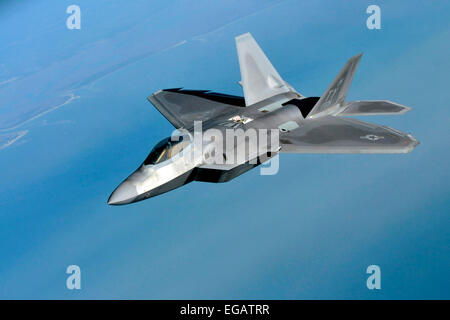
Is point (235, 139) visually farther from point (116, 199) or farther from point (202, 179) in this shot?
point (116, 199)

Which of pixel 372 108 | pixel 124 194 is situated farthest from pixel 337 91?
pixel 124 194

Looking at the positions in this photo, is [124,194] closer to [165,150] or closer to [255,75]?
[165,150]

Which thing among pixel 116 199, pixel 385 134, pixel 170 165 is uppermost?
pixel 385 134

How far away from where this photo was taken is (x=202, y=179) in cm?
1736

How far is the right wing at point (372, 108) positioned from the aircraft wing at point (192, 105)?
465 cm

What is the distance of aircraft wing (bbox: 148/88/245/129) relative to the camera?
2078cm

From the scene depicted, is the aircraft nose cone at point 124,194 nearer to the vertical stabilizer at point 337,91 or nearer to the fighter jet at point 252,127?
the fighter jet at point 252,127

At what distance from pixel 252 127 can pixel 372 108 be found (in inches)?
222

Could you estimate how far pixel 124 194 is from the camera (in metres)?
15.6

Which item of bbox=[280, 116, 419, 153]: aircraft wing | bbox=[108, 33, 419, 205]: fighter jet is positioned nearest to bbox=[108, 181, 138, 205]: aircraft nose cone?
bbox=[108, 33, 419, 205]: fighter jet

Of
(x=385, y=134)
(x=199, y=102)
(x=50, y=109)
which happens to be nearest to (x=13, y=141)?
(x=50, y=109)

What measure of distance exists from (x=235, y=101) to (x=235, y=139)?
14.2ft

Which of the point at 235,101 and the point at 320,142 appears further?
the point at 235,101

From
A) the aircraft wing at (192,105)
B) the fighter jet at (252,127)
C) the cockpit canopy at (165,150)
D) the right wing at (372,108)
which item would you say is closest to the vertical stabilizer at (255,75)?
the fighter jet at (252,127)
